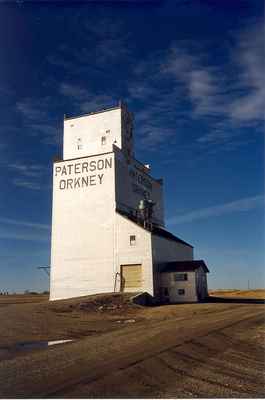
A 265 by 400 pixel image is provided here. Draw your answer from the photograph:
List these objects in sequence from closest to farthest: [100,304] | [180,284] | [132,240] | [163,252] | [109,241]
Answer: [100,304] < [132,240] < [109,241] < [180,284] < [163,252]

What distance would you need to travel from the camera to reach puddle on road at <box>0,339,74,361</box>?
11.1 metres

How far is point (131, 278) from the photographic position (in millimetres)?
36031

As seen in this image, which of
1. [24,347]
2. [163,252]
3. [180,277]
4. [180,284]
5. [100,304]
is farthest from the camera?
[163,252]

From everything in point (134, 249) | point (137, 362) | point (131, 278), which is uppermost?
point (134, 249)

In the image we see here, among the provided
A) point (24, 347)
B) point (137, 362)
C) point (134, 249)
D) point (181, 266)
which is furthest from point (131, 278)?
point (137, 362)

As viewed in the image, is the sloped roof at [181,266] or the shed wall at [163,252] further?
the sloped roof at [181,266]

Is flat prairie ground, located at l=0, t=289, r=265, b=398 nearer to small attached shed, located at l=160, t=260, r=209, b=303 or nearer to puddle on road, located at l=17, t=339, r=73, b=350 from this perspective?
puddle on road, located at l=17, t=339, r=73, b=350

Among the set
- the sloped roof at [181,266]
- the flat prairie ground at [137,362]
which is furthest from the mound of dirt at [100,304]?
the flat prairie ground at [137,362]

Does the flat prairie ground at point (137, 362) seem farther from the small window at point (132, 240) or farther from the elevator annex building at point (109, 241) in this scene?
the small window at point (132, 240)

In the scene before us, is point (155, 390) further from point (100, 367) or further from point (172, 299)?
point (172, 299)

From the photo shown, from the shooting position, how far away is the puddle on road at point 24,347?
36.3 feet

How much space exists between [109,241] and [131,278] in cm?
421

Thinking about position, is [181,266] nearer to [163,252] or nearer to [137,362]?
[163,252]

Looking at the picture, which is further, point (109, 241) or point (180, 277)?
point (180, 277)
